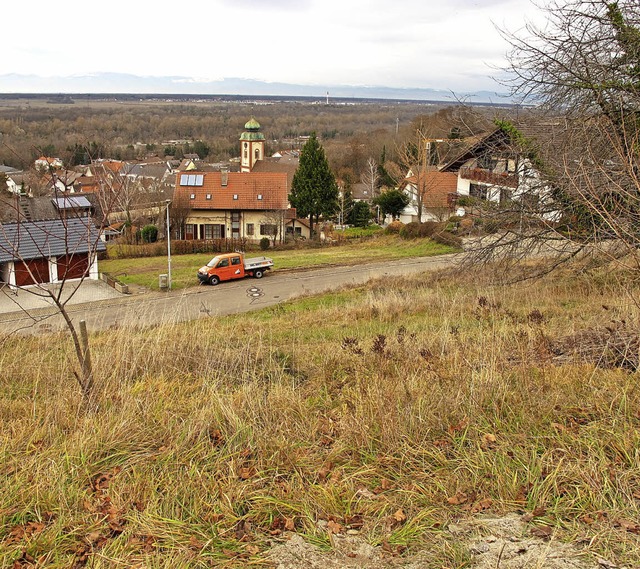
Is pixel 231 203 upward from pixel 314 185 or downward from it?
downward

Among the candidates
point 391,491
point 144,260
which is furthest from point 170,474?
point 144,260

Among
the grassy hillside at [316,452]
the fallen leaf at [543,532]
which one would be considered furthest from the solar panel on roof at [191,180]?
the fallen leaf at [543,532]

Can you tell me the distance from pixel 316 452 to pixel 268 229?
38913 mm

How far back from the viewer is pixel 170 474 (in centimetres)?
374

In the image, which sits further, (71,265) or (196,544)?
(71,265)

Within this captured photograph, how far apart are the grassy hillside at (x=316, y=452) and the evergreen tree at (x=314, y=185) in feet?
115

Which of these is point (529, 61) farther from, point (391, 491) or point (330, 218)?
point (330, 218)

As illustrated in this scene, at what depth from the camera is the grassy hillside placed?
320 cm

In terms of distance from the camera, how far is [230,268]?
78.1 ft

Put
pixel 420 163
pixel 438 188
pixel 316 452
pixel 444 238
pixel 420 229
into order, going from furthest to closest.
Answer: pixel 420 163 < pixel 438 188 < pixel 420 229 < pixel 444 238 < pixel 316 452

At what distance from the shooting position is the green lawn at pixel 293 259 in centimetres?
2619

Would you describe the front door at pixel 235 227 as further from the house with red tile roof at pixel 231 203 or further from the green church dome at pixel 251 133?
the green church dome at pixel 251 133

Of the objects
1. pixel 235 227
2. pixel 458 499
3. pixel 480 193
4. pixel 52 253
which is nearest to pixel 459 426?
pixel 458 499

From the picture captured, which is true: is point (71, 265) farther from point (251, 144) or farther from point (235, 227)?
point (251, 144)
